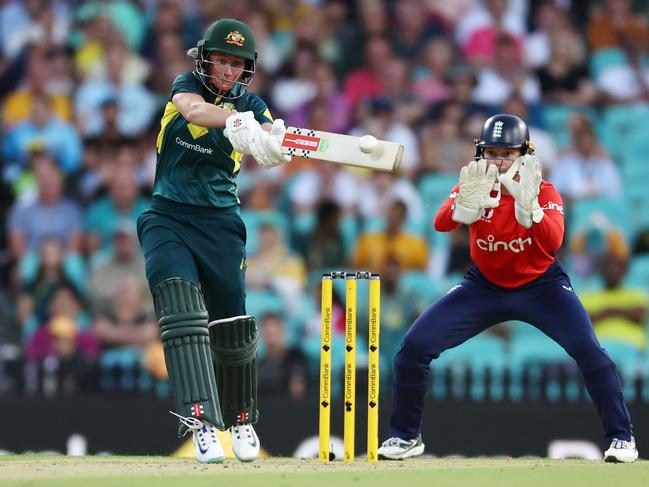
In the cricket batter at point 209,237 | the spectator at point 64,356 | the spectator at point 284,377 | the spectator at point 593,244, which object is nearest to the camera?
the cricket batter at point 209,237

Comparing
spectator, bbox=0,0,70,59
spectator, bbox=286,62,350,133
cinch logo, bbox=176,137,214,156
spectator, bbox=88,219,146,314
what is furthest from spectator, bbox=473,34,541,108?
cinch logo, bbox=176,137,214,156

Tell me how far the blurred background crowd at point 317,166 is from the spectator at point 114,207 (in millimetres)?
18

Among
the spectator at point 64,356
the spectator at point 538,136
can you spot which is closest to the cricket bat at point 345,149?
the spectator at point 64,356

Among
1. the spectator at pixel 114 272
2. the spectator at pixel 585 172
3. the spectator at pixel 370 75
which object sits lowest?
the spectator at pixel 114 272

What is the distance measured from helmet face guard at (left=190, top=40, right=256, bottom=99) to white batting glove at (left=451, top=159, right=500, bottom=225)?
42.4 inches

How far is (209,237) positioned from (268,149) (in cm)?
69

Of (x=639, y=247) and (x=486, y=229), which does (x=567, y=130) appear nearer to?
(x=639, y=247)

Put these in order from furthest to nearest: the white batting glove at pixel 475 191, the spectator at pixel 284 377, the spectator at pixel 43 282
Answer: the spectator at pixel 43 282
the spectator at pixel 284 377
the white batting glove at pixel 475 191

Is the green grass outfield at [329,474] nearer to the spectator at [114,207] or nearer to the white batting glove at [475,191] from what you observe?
the white batting glove at [475,191]

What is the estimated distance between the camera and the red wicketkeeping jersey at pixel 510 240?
6617 millimetres

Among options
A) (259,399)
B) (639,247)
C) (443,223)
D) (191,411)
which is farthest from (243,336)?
(639,247)

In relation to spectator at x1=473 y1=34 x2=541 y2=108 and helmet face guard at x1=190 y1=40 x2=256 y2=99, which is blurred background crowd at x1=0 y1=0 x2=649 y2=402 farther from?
helmet face guard at x1=190 y1=40 x2=256 y2=99

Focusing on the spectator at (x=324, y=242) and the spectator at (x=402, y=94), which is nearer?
the spectator at (x=324, y=242)

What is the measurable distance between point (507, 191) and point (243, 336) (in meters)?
1.41
